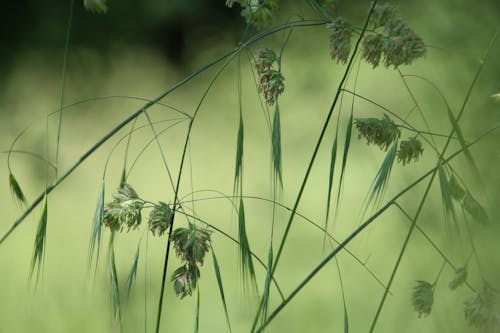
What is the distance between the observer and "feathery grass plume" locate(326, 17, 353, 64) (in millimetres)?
765

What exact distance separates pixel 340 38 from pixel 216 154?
3.83ft

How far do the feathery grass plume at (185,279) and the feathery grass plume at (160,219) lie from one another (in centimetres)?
5

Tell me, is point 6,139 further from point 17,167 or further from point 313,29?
point 313,29

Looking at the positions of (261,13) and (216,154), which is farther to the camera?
(216,154)

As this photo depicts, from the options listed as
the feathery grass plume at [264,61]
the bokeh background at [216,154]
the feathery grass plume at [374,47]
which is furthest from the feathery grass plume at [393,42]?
the bokeh background at [216,154]

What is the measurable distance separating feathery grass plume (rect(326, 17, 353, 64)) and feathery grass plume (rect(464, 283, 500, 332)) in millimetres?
255

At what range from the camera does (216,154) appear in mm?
1925

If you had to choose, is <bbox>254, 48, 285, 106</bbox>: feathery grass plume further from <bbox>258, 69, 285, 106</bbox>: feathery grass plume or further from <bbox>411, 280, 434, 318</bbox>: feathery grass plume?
<bbox>411, 280, 434, 318</bbox>: feathery grass plume

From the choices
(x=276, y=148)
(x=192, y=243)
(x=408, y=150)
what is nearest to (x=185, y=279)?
(x=192, y=243)

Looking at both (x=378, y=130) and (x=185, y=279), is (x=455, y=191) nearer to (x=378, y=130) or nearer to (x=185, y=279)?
(x=378, y=130)

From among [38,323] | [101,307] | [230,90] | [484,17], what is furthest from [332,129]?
[38,323]

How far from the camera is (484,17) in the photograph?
1805 millimetres

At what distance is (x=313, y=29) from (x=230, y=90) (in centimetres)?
27

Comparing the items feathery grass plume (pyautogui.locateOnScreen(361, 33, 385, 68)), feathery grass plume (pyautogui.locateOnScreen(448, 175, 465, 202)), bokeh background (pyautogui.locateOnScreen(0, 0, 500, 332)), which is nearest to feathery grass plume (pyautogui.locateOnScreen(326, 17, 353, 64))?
feathery grass plume (pyautogui.locateOnScreen(361, 33, 385, 68))
